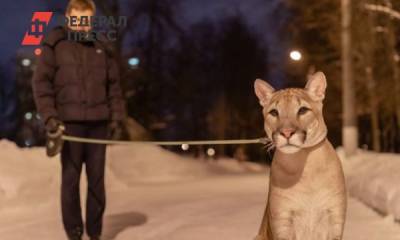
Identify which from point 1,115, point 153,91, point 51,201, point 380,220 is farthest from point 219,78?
point 380,220

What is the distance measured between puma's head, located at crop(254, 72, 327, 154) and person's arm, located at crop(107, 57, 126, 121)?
263cm

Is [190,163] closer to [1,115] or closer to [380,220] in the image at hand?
[380,220]

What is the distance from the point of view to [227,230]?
648cm

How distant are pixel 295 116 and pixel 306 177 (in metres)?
0.38

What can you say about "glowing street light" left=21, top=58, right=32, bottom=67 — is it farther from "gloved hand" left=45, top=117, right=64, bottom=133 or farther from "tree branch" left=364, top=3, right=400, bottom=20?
"gloved hand" left=45, top=117, right=64, bottom=133

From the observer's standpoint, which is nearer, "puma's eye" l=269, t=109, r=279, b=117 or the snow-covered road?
"puma's eye" l=269, t=109, r=279, b=117

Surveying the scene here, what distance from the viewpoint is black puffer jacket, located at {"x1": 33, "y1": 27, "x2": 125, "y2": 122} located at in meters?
5.68

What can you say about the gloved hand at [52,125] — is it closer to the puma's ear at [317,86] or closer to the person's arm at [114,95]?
the person's arm at [114,95]

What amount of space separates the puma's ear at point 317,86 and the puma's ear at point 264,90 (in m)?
0.23

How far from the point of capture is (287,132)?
132 inches

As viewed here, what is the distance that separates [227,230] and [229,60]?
125 ft

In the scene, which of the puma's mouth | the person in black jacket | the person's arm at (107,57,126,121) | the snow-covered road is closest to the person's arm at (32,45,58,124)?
the person in black jacket

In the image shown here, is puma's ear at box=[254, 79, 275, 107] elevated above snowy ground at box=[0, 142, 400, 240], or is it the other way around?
puma's ear at box=[254, 79, 275, 107]

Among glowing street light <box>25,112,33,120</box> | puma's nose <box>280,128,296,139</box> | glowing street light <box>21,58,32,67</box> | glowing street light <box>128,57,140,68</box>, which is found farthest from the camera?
glowing street light <box>25,112,33,120</box>
